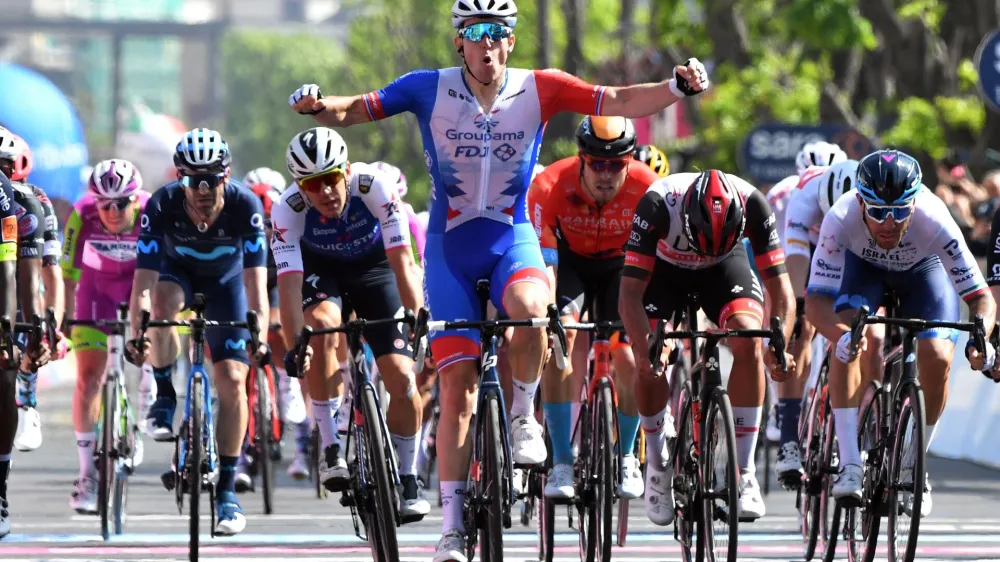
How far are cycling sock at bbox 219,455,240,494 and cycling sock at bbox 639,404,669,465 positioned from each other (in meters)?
2.34

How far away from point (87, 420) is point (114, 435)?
0.67 m

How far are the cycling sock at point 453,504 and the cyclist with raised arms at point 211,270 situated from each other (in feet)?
7.82

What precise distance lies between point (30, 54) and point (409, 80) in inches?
6560

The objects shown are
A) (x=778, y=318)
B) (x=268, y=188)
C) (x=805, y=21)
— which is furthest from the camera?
(x=805, y=21)

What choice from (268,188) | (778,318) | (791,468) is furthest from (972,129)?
(778,318)

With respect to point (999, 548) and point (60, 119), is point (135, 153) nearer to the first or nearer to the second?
point (60, 119)

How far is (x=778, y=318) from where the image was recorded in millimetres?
9703

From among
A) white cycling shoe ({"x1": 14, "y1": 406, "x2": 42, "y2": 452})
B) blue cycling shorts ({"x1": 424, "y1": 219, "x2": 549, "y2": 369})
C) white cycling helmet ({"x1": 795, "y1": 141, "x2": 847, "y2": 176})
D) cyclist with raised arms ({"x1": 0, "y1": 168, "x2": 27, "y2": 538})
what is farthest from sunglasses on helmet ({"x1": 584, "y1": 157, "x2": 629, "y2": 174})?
white cycling shoe ({"x1": 14, "y1": 406, "x2": 42, "y2": 452})

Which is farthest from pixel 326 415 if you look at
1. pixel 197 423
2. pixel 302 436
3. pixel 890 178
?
pixel 302 436

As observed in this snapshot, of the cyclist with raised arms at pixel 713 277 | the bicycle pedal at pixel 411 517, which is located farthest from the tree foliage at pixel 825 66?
the bicycle pedal at pixel 411 517

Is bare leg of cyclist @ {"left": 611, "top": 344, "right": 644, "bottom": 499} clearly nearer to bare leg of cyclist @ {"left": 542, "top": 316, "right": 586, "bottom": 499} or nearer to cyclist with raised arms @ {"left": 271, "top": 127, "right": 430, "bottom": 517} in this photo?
bare leg of cyclist @ {"left": 542, "top": 316, "right": 586, "bottom": 499}

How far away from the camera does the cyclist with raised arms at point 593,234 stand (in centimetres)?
1116

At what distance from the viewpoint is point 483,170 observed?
32.4 feet

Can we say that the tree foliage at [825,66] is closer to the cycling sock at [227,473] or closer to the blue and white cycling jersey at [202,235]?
the blue and white cycling jersey at [202,235]
